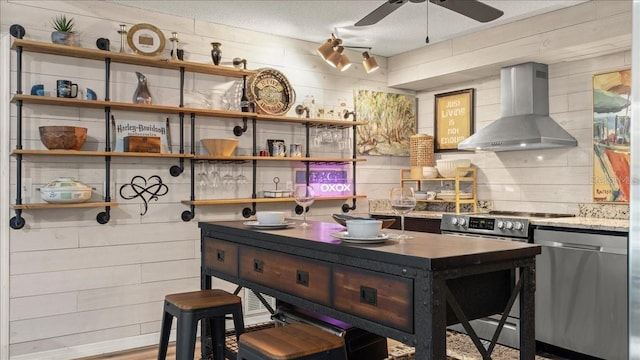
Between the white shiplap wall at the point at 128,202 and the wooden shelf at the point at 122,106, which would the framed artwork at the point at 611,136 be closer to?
the white shiplap wall at the point at 128,202

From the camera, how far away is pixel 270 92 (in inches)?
181

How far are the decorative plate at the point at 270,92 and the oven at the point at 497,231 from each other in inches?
66.5

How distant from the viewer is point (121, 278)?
3.92 m

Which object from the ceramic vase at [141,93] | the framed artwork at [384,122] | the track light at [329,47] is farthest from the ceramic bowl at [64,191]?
the framed artwork at [384,122]

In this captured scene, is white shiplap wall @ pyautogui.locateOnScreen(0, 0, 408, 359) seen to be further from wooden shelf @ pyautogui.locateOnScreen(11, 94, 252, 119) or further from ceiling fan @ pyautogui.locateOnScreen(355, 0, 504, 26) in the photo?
ceiling fan @ pyautogui.locateOnScreen(355, 0, 504, 26)

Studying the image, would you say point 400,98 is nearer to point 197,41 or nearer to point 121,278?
point 197,41

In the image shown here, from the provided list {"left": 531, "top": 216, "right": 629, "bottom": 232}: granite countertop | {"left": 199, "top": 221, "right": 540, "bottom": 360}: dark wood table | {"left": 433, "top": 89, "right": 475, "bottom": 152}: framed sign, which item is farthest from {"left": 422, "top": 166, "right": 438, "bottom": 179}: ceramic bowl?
{"left": 199, "top": 221, "right": 540, "bottom": 360}: dark wood table

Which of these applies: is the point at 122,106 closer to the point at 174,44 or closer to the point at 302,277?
the point at 174,44

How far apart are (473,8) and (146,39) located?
2368 millimetres

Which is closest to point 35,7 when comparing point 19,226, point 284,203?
point 19,226

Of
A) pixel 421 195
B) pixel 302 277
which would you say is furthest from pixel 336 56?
pixel 302 277

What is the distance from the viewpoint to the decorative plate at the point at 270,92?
14.7 ft

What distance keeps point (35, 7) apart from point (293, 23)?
73.9 inches

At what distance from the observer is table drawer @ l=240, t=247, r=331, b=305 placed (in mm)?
2145
